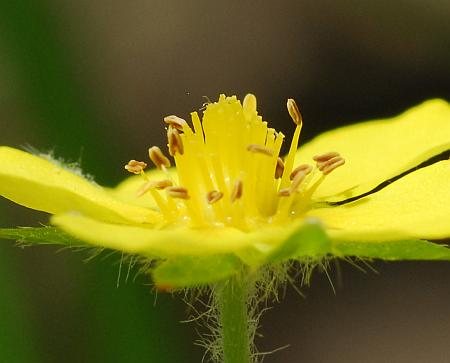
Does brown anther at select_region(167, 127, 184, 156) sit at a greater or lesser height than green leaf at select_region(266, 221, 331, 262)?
greater

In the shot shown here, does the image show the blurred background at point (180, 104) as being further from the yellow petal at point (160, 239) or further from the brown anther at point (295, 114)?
the yellow petal at point (160, 239)

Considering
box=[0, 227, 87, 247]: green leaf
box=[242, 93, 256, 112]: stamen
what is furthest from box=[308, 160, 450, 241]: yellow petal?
box=[0, 227, 87, 247]: green leaf

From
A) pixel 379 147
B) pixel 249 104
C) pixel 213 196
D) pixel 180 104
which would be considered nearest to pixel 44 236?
pixel 213 196

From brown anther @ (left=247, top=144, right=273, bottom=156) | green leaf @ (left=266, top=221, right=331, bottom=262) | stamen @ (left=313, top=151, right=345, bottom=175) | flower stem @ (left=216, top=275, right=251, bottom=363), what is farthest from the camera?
stamen @ (left=313, top=151, right=345, bottom=175)

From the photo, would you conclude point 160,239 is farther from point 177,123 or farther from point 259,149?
point 177,123

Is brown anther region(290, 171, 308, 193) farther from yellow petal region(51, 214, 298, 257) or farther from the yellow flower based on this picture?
yellow petal region(51, 214, 298, 257)

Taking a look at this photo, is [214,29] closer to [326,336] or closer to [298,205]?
[326,336]
